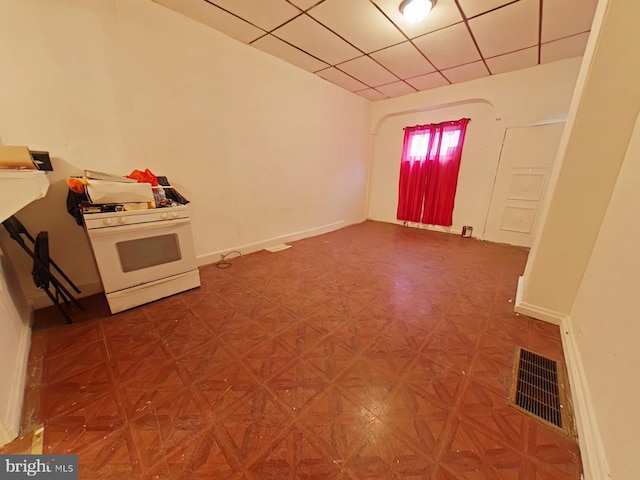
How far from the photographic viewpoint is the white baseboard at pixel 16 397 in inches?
40.1

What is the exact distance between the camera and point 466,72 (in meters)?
3.64

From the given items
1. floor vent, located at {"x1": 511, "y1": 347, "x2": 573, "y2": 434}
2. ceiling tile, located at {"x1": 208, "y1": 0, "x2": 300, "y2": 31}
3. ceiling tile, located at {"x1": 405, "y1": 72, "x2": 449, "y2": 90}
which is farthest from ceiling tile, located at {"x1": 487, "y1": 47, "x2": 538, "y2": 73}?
floor vent, located at {"x1": 511, "y1": 347, "x2": 573, "y2": 434}

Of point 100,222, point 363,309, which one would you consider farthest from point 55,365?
point 363,309

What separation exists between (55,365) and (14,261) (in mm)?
1121

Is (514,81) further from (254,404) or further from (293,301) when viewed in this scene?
(254,404)

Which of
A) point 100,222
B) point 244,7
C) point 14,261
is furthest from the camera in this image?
point 244,7

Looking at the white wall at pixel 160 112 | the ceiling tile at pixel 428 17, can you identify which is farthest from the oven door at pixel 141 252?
the ceiling tile at pixel 428 17

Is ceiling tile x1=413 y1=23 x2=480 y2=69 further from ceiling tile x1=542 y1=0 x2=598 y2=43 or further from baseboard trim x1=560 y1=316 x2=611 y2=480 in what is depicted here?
baseboard trim x1=560 y1=316 x2=611 y2=480

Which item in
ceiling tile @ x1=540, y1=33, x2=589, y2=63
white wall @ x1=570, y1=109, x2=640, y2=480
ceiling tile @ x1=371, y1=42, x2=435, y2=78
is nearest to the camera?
white wall @ x1=570, y1=109, x2=640, y2=480

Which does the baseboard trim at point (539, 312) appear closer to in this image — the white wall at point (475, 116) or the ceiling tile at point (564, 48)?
the white wall at point (475, 116)

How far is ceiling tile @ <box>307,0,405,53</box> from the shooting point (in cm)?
225

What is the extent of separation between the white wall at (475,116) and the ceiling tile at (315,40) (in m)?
2.12

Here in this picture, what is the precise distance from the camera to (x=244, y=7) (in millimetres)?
2275

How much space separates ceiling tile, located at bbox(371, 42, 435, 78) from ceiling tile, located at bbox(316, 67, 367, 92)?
2.26 feet
